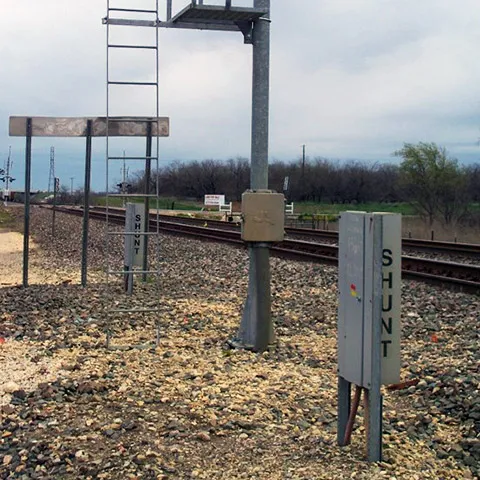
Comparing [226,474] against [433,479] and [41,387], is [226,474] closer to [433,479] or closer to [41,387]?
[433,479]

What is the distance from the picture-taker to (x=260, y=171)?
740 centimetres

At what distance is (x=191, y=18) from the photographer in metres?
7.56

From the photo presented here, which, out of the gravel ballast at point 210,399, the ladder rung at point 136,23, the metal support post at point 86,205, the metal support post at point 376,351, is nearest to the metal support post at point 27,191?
the metal support post at point 86,205

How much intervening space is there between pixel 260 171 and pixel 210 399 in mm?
2655

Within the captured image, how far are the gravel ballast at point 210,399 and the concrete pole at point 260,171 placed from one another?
0.29m

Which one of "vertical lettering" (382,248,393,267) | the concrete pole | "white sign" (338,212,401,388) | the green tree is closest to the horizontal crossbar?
the concrete pole

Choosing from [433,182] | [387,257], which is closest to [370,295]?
[387,257]

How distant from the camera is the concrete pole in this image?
289 inches

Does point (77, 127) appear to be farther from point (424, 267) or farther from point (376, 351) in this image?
point (376, 351)

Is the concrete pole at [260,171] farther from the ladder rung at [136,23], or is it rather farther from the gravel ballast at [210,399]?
the ladder rung at [136,23]

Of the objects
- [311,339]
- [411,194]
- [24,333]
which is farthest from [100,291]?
[411,194]

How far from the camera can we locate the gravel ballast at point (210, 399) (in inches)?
176

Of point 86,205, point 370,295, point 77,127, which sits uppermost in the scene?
point 77,127

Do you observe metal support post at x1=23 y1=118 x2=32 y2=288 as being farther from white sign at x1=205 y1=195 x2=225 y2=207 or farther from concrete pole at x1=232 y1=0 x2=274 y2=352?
white sign at x1=205 y1=195 x2=225 y2=207
